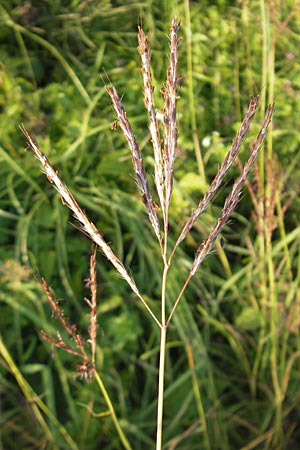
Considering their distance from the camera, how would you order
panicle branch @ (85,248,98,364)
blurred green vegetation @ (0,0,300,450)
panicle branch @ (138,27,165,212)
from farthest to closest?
blurred green vegetation @ (0,0,300,450), panicle branch @ (85,248,98,364), panicle branch @ (138,27,165,212)

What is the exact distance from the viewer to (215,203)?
1953mm

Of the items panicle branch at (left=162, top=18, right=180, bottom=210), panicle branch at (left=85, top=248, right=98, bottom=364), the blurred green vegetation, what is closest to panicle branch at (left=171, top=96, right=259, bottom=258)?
panicle branch at (left=162, top=18, right=180, bottom=210)

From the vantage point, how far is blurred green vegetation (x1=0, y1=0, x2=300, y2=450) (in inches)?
61.1

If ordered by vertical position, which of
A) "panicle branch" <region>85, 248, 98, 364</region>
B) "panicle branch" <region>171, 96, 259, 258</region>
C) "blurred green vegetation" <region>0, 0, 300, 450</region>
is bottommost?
"blurred green vegetation" <region>0, 0, 300, 450</region>

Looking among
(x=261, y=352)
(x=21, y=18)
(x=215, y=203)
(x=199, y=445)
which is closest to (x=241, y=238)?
(x=215, y=203)

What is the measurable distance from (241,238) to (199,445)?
25.3 inches

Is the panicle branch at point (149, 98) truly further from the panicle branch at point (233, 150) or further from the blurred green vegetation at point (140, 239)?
the blurred green vegetation at point (140, 239)

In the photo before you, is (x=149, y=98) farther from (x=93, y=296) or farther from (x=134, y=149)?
(x=93, y=296)

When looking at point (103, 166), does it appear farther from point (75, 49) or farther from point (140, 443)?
point (140, 443)

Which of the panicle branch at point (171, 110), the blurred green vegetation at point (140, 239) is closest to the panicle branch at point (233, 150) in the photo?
the panicle branch at point (171, 110)

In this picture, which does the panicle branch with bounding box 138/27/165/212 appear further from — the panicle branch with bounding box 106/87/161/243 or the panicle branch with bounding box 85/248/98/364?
the panicle branch with bounding box 85/248/98/364

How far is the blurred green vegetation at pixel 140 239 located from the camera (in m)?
1.55

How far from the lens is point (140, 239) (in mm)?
1789

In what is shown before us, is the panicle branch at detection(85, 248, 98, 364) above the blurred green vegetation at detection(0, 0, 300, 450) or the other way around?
above
